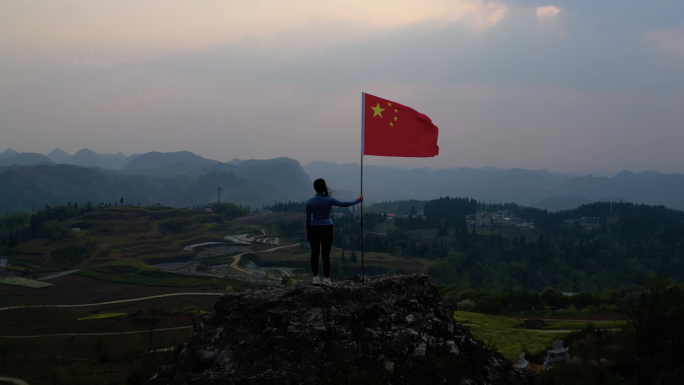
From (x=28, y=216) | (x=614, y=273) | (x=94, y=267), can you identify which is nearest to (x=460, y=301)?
(x=94, y=267)

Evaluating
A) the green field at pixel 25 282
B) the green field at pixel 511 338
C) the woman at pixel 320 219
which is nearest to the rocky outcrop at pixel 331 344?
the woman at pixel 320 219

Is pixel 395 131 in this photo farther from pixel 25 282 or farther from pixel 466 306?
pixel 25 282

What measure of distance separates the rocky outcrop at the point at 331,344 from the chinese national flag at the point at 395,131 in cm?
459

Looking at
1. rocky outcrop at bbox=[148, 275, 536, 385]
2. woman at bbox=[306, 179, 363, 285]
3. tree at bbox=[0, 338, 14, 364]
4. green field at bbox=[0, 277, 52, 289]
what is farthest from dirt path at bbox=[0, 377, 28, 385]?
green field at bbox=[0, 277, 52, 289]

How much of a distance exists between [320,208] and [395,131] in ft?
14.4

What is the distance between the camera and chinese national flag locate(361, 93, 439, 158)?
1380 centimetres

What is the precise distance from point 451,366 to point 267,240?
16290 cm

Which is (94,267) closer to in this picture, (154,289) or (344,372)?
(154,289)

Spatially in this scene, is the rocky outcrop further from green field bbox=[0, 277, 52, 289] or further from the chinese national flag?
green field bbox=[0, 277, 52, 289]

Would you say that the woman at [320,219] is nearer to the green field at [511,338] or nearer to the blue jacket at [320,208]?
the blue jacket at [320,208]

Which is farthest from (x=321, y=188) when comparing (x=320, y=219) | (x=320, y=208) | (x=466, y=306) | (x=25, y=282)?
(x=25, y=282)

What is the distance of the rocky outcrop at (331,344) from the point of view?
954cm

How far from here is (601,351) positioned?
27.9 metres

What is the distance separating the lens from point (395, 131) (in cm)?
1425
